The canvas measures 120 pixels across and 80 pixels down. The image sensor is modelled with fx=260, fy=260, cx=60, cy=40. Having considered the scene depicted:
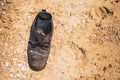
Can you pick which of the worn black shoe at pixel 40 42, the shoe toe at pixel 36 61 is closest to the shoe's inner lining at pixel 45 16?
the worn black shoe at pixel 40 42

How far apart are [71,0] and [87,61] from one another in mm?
1131

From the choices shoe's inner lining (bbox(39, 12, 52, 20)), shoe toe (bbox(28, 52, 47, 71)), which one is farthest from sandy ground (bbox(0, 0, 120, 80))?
shoe's inner lining (bbox(39, 12, 52, 20))

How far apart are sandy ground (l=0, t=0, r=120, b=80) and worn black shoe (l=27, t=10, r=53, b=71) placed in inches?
3.3

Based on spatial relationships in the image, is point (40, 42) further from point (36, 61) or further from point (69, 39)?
point (69, 39)

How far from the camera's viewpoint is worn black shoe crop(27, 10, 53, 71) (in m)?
3.26

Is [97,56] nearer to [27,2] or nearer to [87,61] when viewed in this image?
[87,61]

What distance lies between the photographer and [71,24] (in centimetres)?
388

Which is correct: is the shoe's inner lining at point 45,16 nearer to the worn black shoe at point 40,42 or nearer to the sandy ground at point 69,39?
the worn black shoe at point 40,42

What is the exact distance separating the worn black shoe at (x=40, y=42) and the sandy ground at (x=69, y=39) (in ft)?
0.28

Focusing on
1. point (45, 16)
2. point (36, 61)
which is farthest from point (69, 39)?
point (36, 61)

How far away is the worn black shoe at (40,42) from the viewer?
3.26 metres

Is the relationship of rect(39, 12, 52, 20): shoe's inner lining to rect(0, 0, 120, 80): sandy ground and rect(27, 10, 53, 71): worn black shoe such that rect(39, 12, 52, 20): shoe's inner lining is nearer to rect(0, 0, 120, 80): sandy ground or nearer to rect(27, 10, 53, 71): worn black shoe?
rect(27, 10, 53, 71): worn black shoe

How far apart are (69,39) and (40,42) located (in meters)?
0.56

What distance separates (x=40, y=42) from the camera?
10.8 ft
